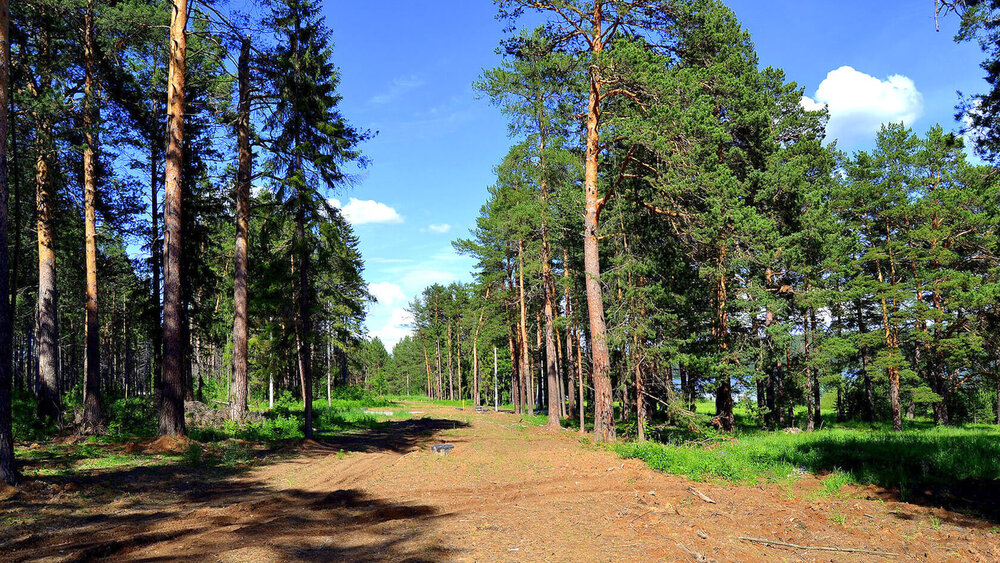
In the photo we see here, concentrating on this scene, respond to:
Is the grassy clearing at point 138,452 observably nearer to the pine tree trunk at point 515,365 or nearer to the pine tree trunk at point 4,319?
the pine tree trunk at point 4,319

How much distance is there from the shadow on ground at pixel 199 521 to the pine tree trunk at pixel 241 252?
7050 mm

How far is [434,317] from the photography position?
222 feet

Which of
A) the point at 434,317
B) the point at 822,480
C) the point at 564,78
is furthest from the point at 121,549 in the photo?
the point at 434,317

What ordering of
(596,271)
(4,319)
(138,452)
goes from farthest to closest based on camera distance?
(596,271), (138,452), (4,319)

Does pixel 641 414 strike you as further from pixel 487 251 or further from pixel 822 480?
pixel 487 251

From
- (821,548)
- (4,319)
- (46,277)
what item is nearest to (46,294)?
(46,277)

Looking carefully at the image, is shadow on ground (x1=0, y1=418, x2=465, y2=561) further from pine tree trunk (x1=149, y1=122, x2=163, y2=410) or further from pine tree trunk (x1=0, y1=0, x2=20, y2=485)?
pine tree trunk (x1=149, y1=122, x2=163, y2=410)

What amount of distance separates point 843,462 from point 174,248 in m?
18.8

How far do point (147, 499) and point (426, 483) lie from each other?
16.1ft

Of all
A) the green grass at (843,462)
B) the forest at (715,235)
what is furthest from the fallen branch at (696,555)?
the forest at (715,235)

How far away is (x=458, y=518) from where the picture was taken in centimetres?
711

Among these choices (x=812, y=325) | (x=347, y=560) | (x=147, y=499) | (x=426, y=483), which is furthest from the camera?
(x=812, y=325)

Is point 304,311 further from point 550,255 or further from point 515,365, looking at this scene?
point 515,365

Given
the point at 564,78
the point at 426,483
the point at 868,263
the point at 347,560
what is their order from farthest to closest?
the point at 868,263 → the point at 564,78 → the point at 426,483 → the point at 347,560
